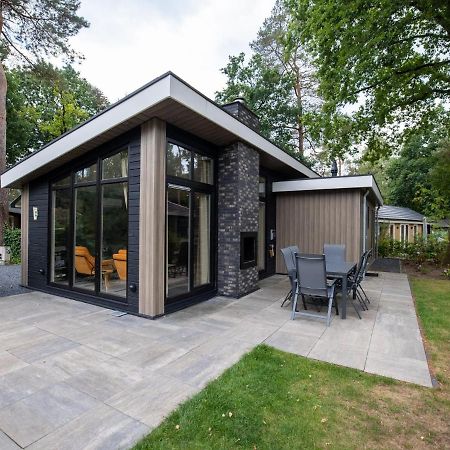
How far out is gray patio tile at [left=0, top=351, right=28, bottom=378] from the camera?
2.84 metres

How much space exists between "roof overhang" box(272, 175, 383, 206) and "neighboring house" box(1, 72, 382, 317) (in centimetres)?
138

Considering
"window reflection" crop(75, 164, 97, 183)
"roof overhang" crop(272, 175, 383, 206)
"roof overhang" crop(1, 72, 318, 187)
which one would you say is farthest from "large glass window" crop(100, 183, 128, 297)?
"roof overhang" crop(272, 175, 383, 206)

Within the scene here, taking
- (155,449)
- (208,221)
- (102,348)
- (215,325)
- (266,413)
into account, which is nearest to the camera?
(155,449)

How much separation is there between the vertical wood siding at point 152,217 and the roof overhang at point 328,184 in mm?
4742

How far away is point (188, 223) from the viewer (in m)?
5.21

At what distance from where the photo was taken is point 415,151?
20672 millimetres

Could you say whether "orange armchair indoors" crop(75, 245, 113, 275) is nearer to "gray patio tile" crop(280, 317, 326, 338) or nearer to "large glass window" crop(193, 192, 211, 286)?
"large glass window" crop(193, 192, 211, 286)

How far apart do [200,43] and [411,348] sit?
431 inches

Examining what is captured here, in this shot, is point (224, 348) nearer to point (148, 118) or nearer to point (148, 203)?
point (148, 203)

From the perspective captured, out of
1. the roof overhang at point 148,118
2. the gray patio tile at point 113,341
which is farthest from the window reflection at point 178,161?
the gray patio tile at point 113,341

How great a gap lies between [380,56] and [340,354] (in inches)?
344

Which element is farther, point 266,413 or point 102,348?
point 102,348

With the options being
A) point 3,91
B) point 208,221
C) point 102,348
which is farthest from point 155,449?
point 3,91

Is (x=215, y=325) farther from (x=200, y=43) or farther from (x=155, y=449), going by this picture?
(x=200, y=43)
